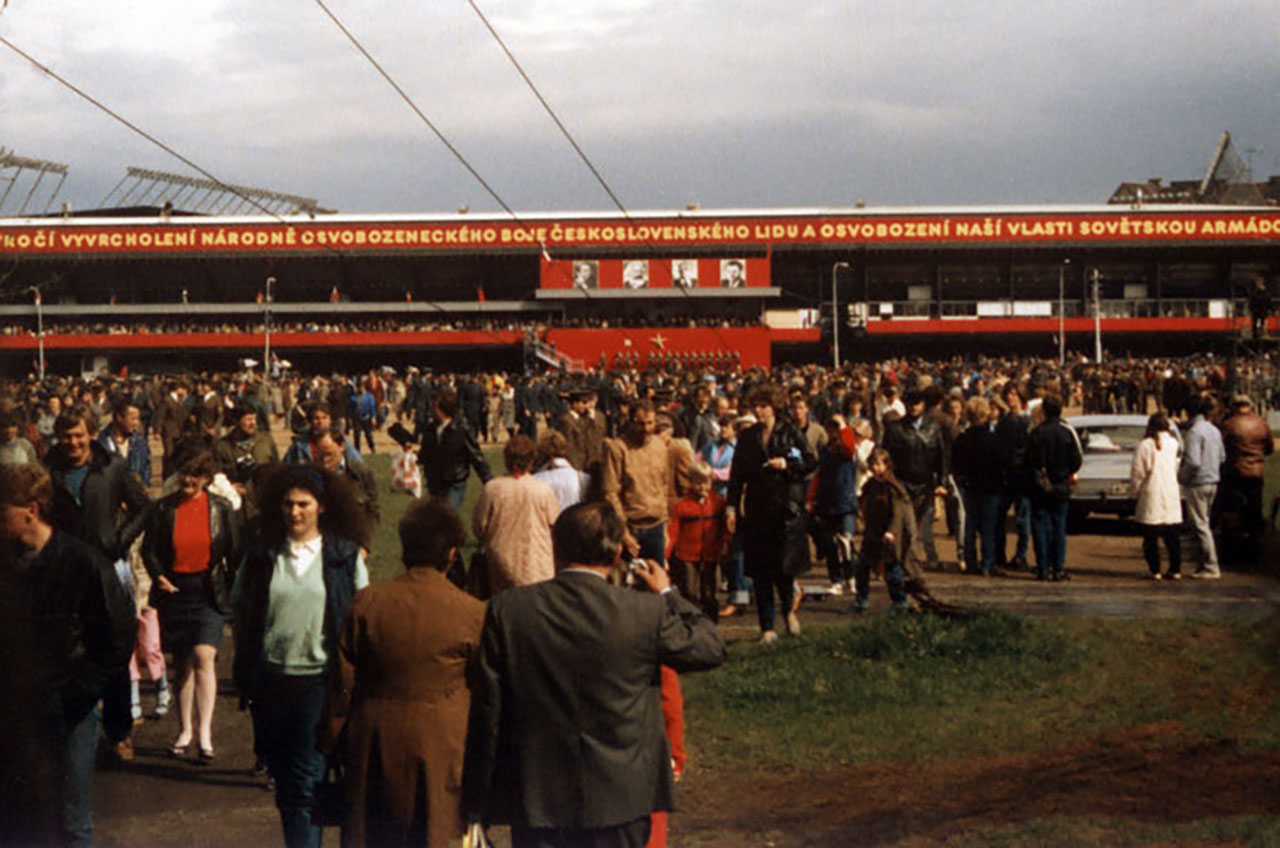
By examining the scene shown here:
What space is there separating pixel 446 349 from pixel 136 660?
211ft

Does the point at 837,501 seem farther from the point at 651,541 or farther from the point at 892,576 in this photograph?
the point at 651,541

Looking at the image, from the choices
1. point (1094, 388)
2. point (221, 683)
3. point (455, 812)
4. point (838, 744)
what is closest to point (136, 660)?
point (221, 683)

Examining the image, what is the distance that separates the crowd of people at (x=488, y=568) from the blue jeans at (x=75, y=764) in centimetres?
1

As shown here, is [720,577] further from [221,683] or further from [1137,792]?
[1137,792]

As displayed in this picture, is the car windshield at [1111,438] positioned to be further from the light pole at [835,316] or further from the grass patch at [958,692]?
the light pole at [835,316]

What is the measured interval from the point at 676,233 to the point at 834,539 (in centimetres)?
6017

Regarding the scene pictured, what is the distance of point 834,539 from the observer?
13141 millimetres

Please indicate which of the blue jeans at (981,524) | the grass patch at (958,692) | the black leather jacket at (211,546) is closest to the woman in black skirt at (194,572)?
the black leather jacket at (211,546)

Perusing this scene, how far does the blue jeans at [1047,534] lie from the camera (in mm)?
13773

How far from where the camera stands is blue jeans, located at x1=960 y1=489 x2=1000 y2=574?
13.8m

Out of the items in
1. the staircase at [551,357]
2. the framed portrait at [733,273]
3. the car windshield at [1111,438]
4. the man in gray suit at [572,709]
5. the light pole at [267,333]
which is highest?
the framed portrait at [733,273]

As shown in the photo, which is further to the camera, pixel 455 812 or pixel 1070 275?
pixel 1070 275

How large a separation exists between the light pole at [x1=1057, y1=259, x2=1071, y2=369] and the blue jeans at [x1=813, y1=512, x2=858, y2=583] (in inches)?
2146

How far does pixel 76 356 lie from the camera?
2921 inches
